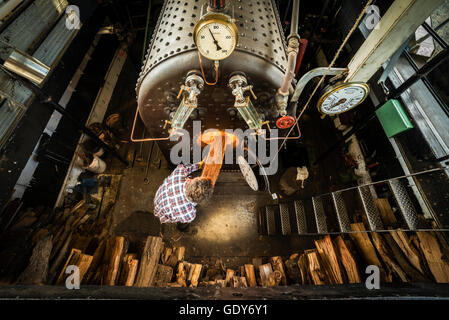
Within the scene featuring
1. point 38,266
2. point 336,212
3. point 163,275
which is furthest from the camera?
point 163,275

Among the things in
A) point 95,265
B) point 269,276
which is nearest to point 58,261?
point 95,265

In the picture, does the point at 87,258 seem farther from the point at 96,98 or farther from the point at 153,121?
the point at 96,98

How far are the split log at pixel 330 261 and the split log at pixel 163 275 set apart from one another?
364 centimetres

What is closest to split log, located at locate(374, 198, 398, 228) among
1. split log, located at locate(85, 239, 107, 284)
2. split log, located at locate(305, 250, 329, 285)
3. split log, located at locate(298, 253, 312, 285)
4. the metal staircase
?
the metal staircase

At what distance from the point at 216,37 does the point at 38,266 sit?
18.1 ft

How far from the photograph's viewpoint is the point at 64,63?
4672 millimetres

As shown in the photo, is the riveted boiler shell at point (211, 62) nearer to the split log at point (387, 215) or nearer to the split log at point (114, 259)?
the split log at point (114, 259)

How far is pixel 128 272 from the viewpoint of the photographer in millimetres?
3764

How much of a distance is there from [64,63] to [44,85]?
3.50 feet

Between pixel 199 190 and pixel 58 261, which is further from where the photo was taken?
pixel 58 261

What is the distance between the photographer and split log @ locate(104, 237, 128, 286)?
3.66m

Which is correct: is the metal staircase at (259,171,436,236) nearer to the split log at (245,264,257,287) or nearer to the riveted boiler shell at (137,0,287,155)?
the split log at (245,264,257,287)

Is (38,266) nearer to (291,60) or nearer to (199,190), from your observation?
(199,190)

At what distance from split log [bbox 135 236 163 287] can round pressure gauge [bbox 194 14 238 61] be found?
4.30 metres
